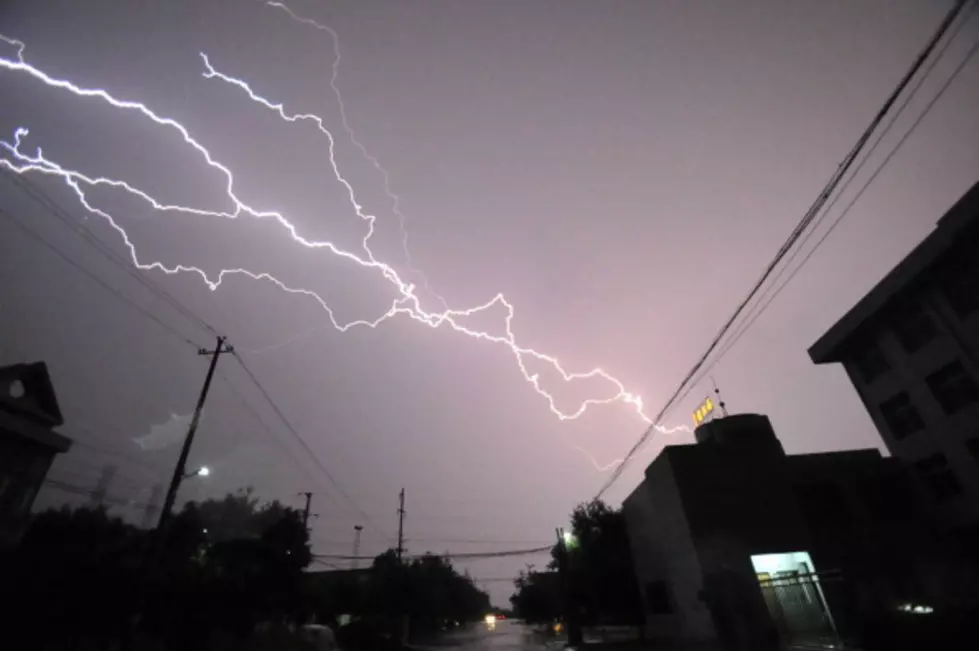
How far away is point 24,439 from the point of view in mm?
14805

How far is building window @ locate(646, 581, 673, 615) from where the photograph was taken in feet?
66.6

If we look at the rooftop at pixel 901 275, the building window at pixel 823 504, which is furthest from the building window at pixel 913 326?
the building window at pixel 823 504

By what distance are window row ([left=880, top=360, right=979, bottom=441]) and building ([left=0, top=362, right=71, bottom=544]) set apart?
1317 inches

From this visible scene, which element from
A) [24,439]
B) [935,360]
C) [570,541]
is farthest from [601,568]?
[24,439]

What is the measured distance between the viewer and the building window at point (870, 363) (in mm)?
21859

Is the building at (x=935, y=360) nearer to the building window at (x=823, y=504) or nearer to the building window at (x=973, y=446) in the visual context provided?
the building window at (x=973, y=446)

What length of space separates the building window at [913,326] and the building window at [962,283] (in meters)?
1.19

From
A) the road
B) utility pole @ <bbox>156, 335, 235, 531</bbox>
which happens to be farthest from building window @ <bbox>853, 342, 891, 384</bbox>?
utility pole @ <bbox>156, 335, 235, 531</bbox>

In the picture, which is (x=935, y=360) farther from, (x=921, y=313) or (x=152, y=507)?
(x=152, y=507)

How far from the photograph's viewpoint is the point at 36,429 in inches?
592

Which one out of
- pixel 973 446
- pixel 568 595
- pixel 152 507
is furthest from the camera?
pixel 152 507

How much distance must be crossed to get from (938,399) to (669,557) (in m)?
12.9

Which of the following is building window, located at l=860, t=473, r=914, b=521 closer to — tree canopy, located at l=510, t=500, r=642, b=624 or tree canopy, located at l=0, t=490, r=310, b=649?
tree canopy, located at l=510, t=500, r=642, b=624

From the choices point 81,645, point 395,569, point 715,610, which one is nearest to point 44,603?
point 81,645
